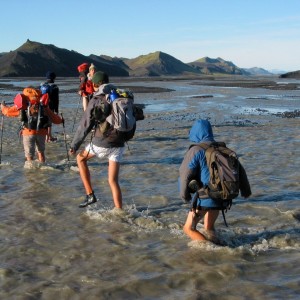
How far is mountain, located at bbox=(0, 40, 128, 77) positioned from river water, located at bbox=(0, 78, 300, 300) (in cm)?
10723

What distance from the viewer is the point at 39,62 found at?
135 meters

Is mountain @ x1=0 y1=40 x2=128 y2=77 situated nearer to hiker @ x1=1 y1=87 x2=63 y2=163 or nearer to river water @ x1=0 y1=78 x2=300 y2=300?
hiker @ x1=1 y1=87 x2=63 y2=163

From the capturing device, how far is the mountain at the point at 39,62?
12150 cm

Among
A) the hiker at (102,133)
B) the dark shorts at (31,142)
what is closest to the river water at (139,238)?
the dark shorts at (31,142)

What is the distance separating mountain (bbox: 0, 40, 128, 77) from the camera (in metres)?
122

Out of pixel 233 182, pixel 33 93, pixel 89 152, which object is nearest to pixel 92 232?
pixel 89 152

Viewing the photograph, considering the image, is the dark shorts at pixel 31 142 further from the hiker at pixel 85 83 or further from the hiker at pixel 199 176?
the hiker at pixel 199 176

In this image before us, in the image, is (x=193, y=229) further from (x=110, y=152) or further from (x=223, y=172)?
(x=110, y=152)

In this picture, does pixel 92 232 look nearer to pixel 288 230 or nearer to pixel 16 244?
pixel 16 244

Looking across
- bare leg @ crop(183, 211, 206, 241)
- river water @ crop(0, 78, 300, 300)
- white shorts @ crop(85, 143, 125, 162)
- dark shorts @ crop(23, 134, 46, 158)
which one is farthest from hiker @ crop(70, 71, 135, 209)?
dark shorts @ crop(23, 134, 46, 158)

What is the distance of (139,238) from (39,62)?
135 meters

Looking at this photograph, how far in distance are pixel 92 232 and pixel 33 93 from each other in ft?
15.4

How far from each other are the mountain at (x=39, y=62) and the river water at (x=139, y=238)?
10723 centimetres

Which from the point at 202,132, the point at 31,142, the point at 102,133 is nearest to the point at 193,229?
the point at 202,132
